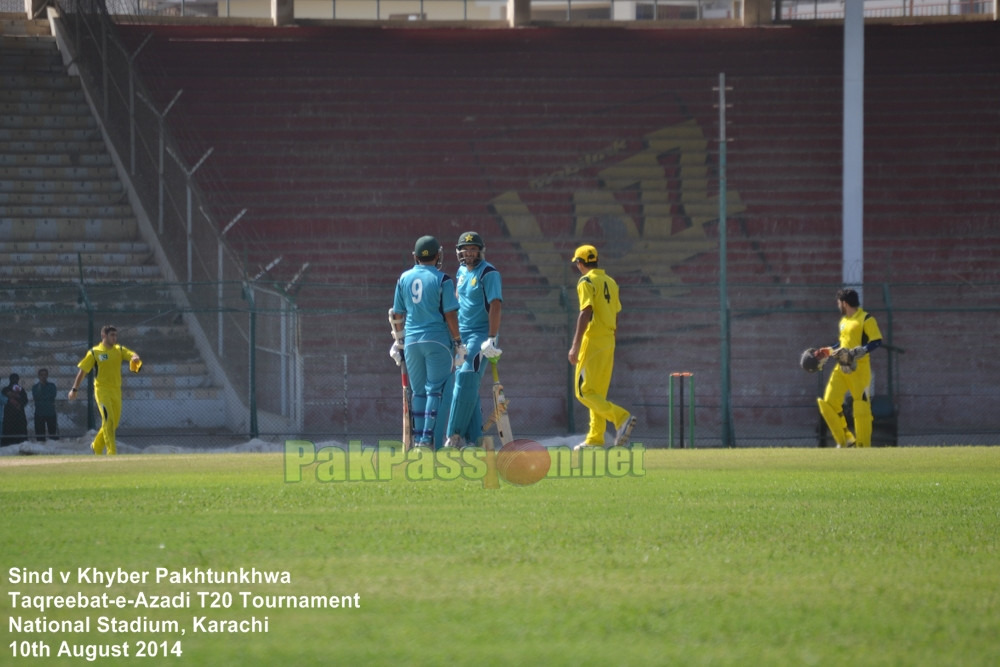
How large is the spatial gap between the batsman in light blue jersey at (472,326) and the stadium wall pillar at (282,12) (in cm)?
1885

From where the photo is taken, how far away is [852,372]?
16.0 m

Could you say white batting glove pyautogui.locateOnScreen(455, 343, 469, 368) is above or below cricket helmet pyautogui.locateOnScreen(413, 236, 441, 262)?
below

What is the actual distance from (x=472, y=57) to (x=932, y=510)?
22.0m

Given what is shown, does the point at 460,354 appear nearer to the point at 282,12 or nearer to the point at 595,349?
the point at 595,349

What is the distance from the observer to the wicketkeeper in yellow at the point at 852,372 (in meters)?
15.8

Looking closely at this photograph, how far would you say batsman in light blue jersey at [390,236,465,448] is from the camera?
1180 centimetres

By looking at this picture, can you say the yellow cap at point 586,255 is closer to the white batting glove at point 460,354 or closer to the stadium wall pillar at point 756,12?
the white batting glove at point 460,354

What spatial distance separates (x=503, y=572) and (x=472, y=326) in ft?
21.1

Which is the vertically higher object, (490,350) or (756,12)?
(756,12)

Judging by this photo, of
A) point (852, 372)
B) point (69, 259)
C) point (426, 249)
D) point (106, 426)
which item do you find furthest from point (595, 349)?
point (69, 259)

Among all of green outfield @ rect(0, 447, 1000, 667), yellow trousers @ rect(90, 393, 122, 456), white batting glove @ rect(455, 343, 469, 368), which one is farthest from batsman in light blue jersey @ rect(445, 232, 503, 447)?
yellow trousers @ rect(90, 393, 122, 456)

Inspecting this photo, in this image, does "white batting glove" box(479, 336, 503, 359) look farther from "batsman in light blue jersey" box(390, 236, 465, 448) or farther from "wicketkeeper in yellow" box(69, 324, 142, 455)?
"wicketkeeper in yellow" box(69, 324, 142, 455)

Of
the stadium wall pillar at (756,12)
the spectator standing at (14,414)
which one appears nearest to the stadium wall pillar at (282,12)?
the stadium wall pillar at (756,12)

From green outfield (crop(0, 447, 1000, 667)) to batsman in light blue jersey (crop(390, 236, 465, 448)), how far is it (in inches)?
56.1
